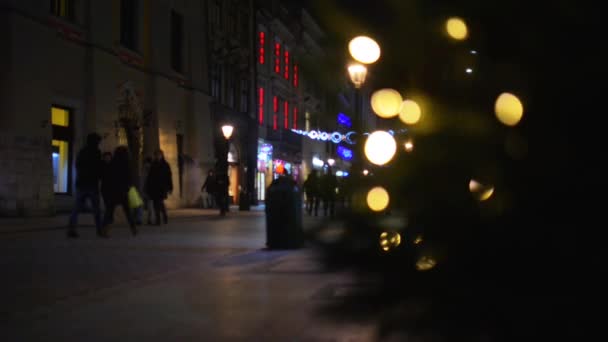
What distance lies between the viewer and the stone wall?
19344mm

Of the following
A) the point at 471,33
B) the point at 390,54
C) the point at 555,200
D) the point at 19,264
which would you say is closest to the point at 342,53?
the point at 390,54

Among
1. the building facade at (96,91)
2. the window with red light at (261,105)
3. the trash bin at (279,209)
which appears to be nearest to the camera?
the trash bin at (279,209)

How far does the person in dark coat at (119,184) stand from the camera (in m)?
14.6

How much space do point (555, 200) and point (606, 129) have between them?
0.17 metres

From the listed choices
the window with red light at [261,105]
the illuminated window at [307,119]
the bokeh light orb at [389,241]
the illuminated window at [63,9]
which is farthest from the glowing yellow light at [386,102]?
the window with red light at [261,105]

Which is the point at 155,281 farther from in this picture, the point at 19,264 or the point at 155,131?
the point at 155,131

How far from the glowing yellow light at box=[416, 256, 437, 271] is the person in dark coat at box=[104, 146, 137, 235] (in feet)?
43.7

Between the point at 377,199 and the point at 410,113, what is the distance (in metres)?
0.20

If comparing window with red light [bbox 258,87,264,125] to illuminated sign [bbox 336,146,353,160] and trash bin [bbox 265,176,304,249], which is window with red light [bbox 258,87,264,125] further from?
illuminated sign [bbox 336,146,353,160]

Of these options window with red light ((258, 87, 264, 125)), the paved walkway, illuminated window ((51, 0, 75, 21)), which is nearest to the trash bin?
the paved walkway

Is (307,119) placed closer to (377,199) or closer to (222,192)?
(377,199)

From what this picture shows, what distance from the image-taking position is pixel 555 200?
1633mm

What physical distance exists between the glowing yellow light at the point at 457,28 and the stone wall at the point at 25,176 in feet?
62.3

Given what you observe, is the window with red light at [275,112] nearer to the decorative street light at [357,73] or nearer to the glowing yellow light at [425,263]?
the decorative street light at [357,73]
